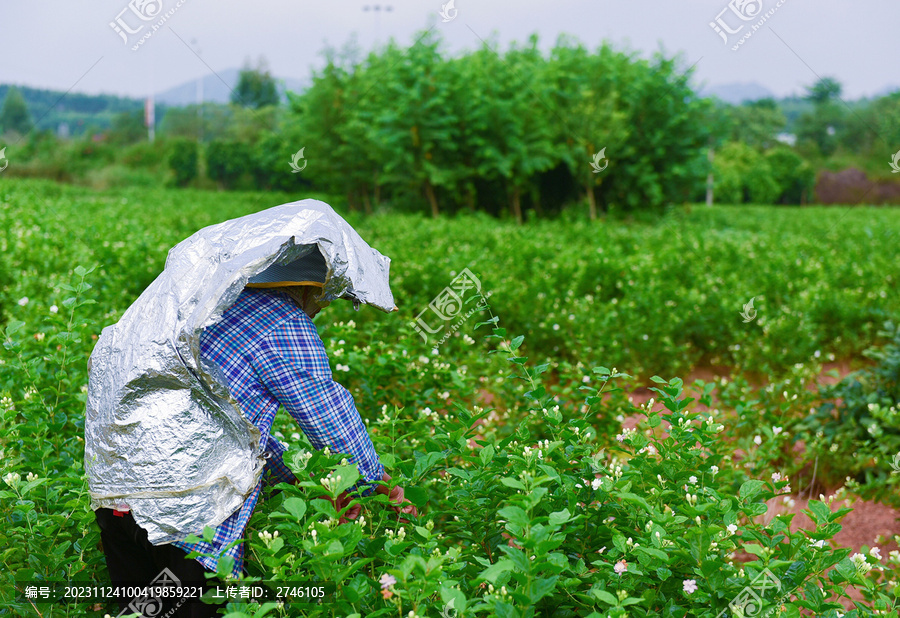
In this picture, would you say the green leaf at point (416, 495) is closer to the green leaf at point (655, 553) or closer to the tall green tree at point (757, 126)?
the green leaf at point (655, 553)

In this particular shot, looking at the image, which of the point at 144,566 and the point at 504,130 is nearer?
the point at 144,566

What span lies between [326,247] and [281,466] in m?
0.79

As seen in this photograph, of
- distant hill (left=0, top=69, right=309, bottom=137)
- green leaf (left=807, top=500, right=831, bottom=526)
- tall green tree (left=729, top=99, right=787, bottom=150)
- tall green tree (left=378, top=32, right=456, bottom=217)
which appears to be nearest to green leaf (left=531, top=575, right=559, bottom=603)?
green leaf (left=807, top=500, right=831, bottom=526)

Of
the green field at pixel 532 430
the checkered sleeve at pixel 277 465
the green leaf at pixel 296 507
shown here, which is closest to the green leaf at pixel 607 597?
the green field at pixel 532 430

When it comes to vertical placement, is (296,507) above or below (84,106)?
below

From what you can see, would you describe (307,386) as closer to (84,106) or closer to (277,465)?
(277,465)

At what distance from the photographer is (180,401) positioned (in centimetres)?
177

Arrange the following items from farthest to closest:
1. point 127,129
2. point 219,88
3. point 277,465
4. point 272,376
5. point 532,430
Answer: point 127,129 < point 219,88 < point 532,430 < point 277,465 < point 272,376

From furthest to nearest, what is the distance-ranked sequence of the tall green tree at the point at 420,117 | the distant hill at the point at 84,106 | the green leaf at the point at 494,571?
the distant hill at the point at 84,106
the tall green tree at the point at 420,117
the green leaf at the point at 494,571

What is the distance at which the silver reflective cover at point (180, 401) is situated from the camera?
5.72 ft

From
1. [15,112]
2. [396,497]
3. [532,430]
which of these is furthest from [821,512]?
[15,112]

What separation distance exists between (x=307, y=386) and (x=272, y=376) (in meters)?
0.10

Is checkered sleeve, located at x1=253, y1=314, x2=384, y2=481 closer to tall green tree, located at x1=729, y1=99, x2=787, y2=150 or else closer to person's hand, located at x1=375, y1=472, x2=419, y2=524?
person's hand, located at x1=375, y1=472, x2=419, y2=524

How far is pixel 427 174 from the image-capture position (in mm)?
20438
